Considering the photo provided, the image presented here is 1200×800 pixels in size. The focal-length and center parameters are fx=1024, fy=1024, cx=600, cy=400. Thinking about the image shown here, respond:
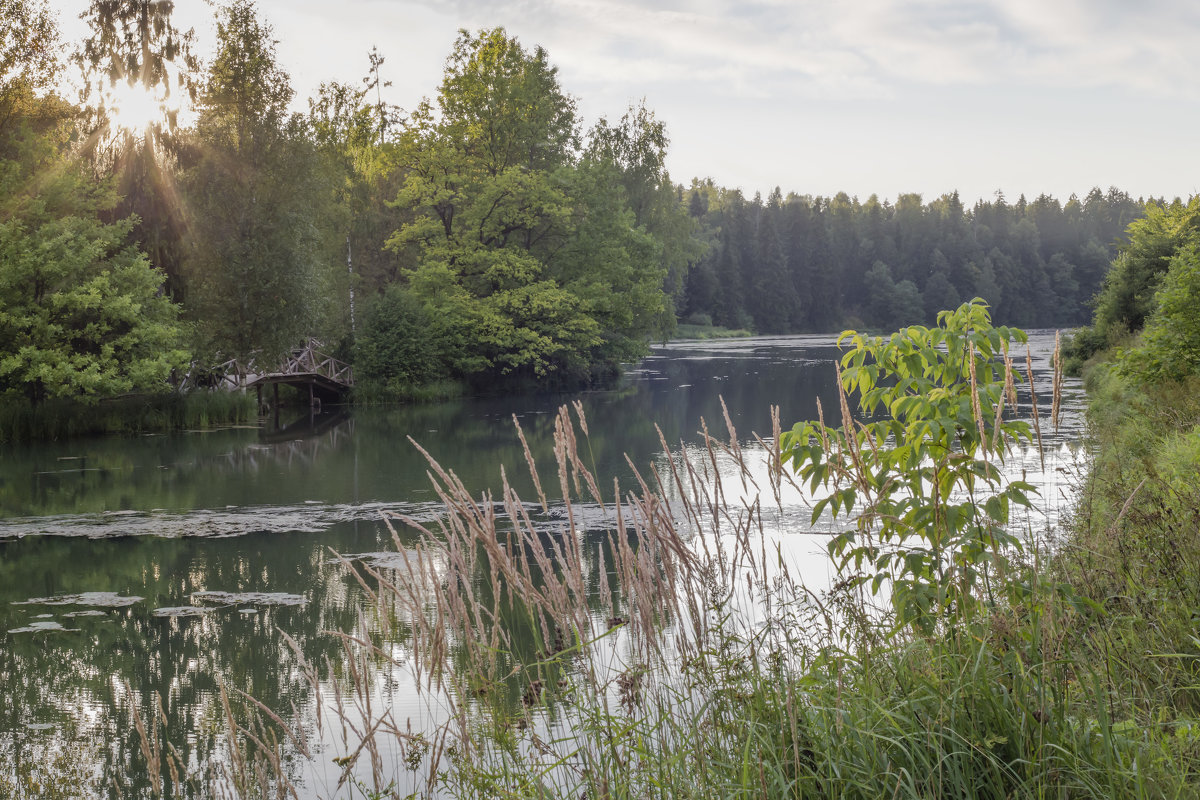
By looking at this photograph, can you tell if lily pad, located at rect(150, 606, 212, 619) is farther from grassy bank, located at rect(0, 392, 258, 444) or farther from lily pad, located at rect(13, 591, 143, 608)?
grassy bank, located at rect(0, 392, 258, 444)

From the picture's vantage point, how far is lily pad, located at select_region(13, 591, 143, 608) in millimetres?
8070

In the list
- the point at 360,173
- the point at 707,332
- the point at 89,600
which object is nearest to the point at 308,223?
the point at 360,173

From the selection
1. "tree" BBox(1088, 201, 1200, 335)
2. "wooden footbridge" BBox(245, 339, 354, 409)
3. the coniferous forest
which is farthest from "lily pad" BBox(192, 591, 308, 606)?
"tree" BBox(1088, 201, 1200, 335)

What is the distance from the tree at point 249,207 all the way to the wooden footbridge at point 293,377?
481 millimetres

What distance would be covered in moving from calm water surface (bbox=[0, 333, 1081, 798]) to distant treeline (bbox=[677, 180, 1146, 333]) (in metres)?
62.7

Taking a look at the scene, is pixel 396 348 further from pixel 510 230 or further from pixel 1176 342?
pixel 1176 342

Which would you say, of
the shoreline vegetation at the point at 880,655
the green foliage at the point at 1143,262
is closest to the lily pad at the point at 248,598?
the shoreline vegetation at the point at 880,655

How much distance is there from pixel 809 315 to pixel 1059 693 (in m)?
91.3

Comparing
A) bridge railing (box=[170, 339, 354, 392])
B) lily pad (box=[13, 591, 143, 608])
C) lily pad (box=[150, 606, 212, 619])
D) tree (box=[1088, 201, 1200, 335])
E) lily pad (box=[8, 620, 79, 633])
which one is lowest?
lily pad (box=[13, 591, 143, 608])

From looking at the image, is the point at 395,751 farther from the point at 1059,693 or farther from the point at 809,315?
the point at 809,315

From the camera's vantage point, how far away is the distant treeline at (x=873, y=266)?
87750 mm

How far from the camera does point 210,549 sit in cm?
1003

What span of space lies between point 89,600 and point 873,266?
95.1 metres

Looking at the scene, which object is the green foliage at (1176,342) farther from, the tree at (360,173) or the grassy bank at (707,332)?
the grassy bank at (707,332)
